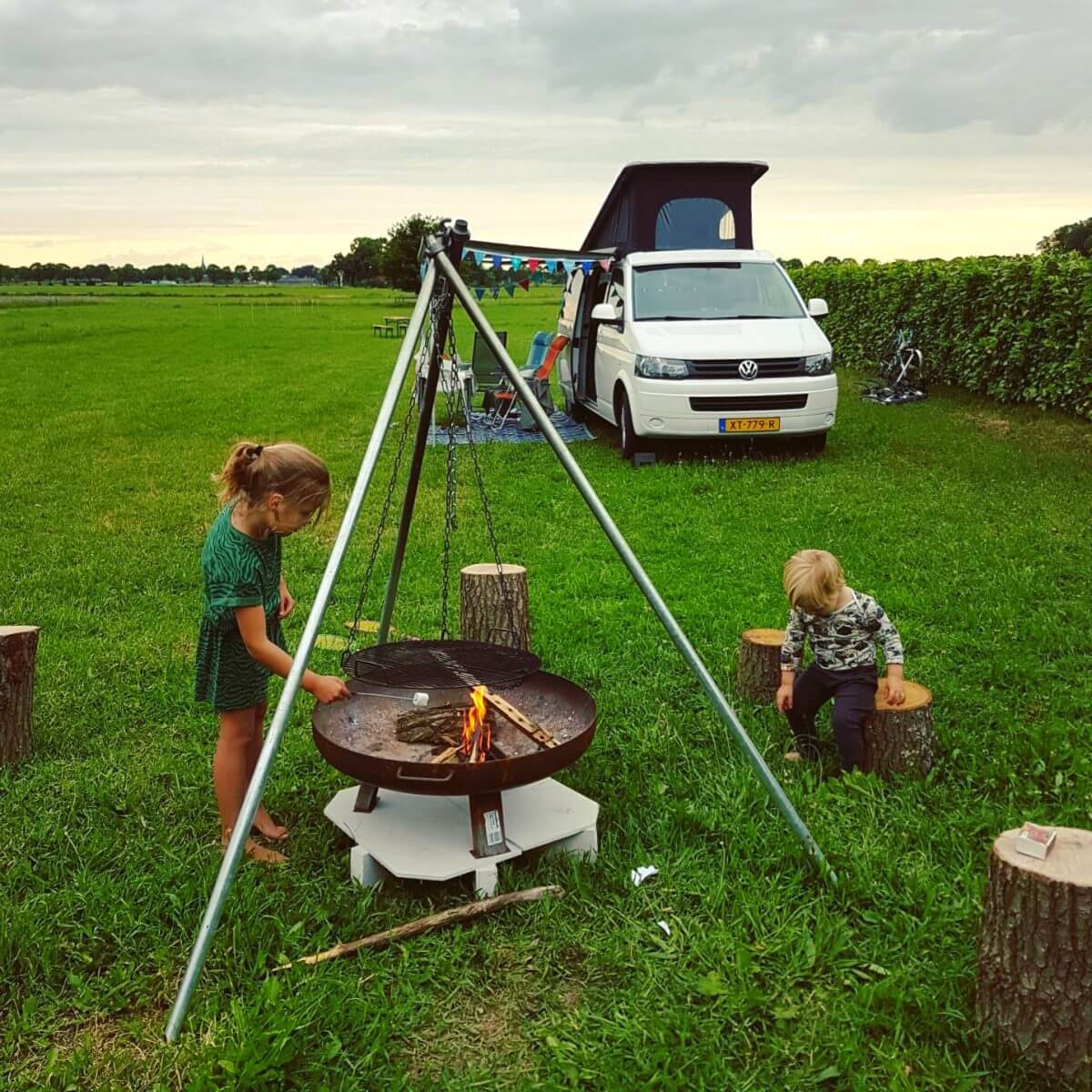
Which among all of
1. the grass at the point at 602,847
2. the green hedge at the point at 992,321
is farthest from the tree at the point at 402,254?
the grass at the point at 602,847

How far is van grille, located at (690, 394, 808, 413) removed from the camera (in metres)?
10.8

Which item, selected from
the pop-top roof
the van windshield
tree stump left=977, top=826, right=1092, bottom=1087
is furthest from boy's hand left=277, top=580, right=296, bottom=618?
the pop-top roof

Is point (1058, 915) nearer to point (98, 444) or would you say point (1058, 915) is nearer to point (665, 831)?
point (665, 831)

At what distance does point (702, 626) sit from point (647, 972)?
312cm

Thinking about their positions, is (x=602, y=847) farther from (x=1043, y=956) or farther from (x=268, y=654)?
(x=1043, y=956)

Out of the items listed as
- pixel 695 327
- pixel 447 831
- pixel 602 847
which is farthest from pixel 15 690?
pixel 695 327

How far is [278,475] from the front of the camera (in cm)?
353

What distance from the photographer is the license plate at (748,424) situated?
35.8 ft

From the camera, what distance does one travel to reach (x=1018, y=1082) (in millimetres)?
2764

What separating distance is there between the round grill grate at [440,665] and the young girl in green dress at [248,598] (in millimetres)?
463

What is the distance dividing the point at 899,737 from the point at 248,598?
98.8 inches

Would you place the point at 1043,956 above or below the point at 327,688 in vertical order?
below

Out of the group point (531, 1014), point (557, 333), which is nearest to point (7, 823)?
point (531, 1014)

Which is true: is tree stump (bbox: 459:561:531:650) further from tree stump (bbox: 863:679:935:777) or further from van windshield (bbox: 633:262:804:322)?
van windshield (bbox: 633:262:804:322)
